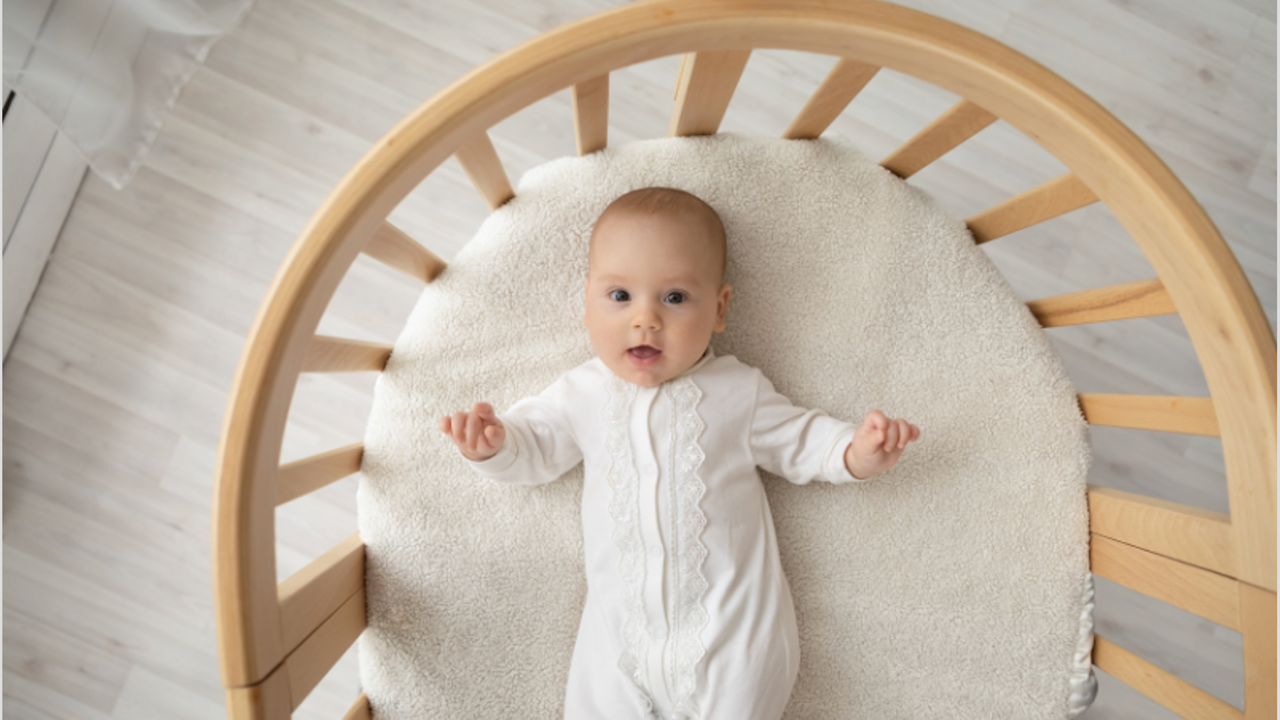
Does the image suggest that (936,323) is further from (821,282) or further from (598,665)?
(598,665)

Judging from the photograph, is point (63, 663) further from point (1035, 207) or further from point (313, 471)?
point (1035, 207)

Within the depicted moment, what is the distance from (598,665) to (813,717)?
1.00ft

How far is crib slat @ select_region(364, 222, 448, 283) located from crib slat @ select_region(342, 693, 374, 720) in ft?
1.71

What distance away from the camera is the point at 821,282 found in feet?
3.19

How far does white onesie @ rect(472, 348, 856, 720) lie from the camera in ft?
2.81

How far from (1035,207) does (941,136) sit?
15cm

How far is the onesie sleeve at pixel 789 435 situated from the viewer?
903mm

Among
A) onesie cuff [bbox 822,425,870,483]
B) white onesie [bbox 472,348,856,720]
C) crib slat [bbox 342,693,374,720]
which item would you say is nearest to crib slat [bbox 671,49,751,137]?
white onesie [bbox 472,348,856,720]

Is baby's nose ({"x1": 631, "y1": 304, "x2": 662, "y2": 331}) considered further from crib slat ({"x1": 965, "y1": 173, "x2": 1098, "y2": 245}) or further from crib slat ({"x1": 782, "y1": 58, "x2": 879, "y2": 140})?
crib slat ({"x1": 965, "y1": 173, "x2": 1098, "y2": 245})

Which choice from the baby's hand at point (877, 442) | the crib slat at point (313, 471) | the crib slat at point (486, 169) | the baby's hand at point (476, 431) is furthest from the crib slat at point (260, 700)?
the baby's hand at point (877, 442)

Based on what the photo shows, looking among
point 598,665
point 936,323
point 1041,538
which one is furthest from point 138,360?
point 1041,538

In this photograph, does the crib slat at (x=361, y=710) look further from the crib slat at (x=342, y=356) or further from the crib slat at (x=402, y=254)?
the crib slat at (x=402, y=254)

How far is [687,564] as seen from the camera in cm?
87

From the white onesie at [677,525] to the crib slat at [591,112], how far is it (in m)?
0.29
